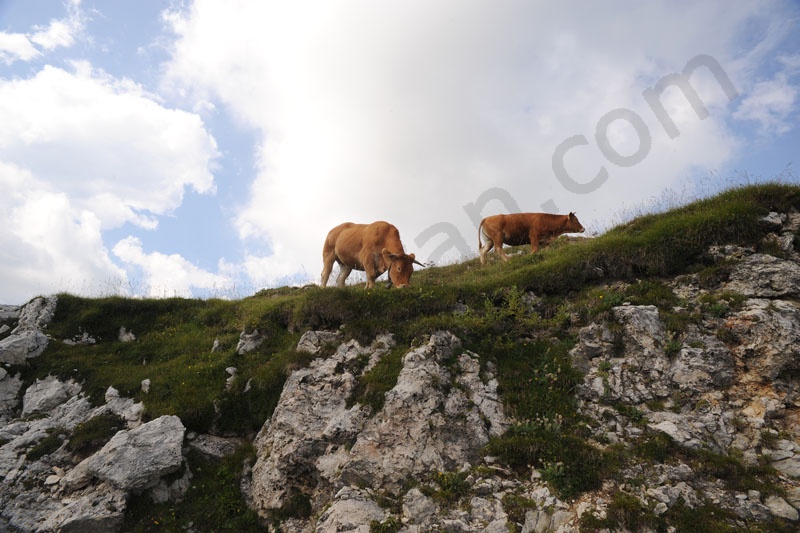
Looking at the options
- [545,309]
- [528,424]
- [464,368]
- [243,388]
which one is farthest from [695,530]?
[243,388]

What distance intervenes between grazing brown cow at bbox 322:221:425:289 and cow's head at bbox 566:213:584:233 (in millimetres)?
7338

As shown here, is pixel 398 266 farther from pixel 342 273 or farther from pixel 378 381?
pixel 378 381

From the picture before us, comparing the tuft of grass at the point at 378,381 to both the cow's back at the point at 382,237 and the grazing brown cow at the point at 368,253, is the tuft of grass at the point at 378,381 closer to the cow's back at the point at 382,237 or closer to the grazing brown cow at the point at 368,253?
the grazing brown cow at the point at 368,253

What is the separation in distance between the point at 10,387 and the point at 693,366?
17.4m

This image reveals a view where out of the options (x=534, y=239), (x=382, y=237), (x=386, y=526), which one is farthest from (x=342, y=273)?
(x=386, y=526)

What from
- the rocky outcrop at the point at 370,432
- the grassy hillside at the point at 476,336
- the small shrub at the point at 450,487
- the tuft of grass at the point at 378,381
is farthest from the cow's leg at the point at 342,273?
the small shrub at the point at 450,487

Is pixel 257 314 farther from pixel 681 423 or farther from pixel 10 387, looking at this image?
pixel 681 423

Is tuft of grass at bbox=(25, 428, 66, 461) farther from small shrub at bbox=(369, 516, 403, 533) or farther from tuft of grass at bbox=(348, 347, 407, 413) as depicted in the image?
small shrub at bbox=(369, 516, 403, 533)

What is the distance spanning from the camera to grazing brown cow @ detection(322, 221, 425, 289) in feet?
52.9

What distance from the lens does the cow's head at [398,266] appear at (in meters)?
15.9

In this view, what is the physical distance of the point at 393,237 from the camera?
57.9 feet

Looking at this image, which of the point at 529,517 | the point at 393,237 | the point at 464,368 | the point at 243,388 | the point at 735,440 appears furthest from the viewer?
the point at 393,237

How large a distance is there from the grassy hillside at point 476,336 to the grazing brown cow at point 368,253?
2.36m

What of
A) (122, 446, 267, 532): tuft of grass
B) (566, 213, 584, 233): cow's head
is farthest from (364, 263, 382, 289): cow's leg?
(566, 213, 584, 233): cow's head
